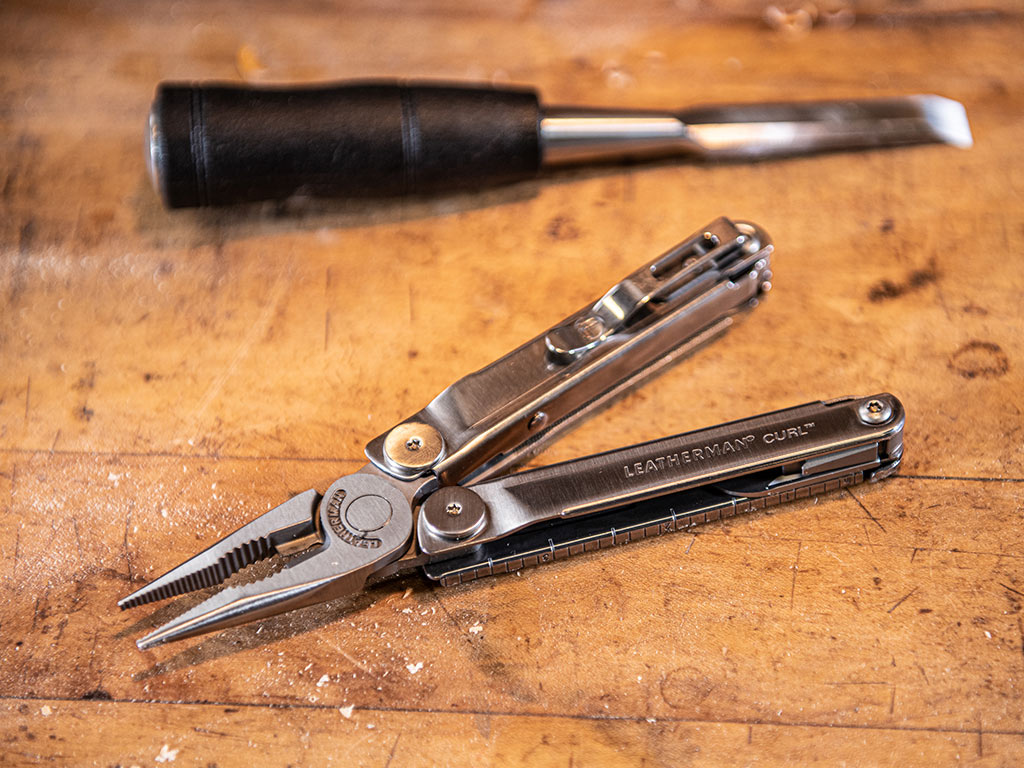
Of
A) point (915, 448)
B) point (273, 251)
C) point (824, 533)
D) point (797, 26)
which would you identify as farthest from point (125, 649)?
point (797, 26)

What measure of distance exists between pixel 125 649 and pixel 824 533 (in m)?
0.63

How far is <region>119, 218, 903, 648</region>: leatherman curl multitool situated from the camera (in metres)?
0.82

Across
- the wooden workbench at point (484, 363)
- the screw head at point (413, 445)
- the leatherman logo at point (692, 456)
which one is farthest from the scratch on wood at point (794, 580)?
the screw head at point (413, 445)

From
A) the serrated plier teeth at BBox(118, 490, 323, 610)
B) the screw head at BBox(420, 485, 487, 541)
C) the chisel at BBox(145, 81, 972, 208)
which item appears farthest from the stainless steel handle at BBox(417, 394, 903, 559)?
the chisel at BBox(145, 81, 972, 208)

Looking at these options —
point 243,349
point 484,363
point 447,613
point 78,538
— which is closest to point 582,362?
point 484,363

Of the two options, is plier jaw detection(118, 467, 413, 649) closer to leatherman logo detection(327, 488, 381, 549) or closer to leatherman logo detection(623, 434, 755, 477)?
leatherman logo detection(327, 488, 381, 549)

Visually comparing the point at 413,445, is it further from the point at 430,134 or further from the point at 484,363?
the point at 430,134

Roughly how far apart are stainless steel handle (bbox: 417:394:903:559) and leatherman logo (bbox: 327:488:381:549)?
0.15ft

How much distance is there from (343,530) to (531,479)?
17 centimetres

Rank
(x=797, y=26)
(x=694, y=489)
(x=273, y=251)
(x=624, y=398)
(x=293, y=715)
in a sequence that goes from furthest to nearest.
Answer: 1. (x=797, y=26)
2. (x=273, y=251)
3. (x=624, y=398)
4. (x=694, y=489)
5. (x=293, y=715)

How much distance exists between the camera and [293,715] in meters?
0.81

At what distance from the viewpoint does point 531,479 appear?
878mm

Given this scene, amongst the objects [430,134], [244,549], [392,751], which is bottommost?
[392,751]

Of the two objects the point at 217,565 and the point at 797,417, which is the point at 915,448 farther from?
the point at 217,565
